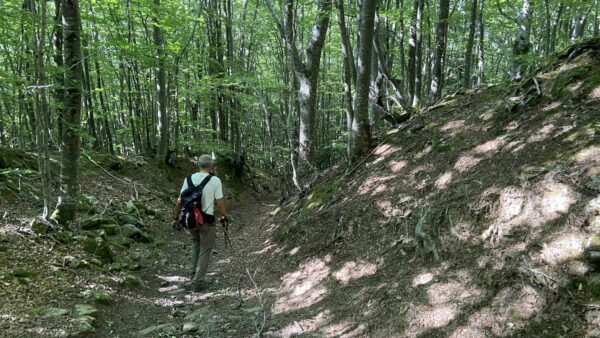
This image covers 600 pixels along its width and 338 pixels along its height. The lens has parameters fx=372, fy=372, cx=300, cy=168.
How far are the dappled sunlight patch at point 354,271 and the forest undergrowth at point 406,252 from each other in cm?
2

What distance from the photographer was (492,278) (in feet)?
11.5

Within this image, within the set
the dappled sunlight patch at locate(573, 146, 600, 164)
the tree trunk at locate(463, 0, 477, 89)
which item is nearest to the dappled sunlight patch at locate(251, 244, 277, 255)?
the dappled sunlight patch at locate(573, 146, 600, 164)

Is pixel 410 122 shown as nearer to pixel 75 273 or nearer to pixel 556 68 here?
pixel 556 68

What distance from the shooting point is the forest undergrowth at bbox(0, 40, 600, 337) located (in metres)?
3.35

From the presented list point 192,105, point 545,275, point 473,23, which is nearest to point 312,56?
point 473,23

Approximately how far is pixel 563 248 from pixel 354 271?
2373 mm

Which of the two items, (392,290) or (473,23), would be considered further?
(473,23)

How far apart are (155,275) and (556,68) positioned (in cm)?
780

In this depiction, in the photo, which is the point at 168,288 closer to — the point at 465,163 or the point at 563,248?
the point at 465,163

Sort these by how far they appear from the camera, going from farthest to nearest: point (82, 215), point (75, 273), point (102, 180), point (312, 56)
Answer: point (102, 180) → point (312, 56) → point (82, 215) → point (75, 273)

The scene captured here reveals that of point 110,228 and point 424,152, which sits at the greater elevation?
point 424,152

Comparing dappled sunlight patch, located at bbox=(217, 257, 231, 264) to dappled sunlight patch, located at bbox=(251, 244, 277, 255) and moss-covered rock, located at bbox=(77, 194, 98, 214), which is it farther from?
moss-covered rock, located at bbox=(77, 194, 98, 214)

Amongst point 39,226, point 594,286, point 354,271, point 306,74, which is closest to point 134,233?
point 39,226

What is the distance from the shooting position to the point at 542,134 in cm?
491
